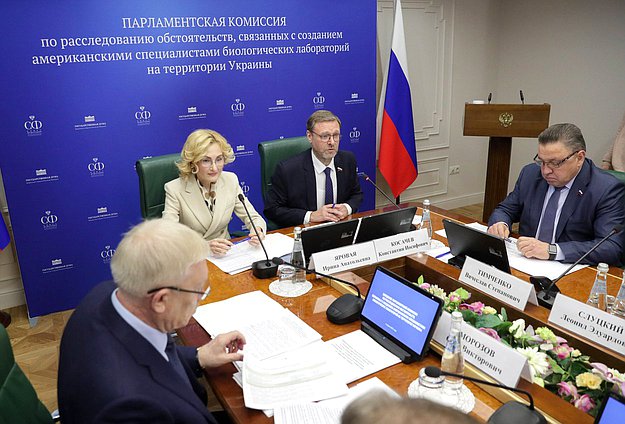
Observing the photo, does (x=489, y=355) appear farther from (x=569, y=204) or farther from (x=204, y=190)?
(x=204, y=190)

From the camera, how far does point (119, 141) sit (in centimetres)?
336

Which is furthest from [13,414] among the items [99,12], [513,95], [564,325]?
[513,95]

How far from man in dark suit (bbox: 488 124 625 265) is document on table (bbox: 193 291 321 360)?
1.12 metres

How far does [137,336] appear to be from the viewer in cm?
111

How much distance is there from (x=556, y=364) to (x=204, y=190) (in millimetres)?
1920

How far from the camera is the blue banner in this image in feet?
10.0

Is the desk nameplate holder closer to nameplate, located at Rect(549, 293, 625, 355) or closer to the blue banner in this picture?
nameplate, located at Rect(549, 293, 625, 355)

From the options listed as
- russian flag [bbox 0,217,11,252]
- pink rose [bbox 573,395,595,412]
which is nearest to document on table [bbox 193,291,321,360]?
pink rose [bbox 573,395,595,412]

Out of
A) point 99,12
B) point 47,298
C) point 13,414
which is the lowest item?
point 47,298

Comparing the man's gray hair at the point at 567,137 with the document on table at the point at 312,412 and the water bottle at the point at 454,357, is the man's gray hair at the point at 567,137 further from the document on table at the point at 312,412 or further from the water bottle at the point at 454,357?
the document on table at the point at 312,412

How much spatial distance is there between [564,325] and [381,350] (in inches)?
22.8

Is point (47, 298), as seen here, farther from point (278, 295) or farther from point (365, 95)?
point (365, 95)

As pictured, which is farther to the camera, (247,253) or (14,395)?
(247,253)

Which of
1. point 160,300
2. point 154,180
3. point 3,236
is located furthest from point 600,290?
point 3,236
